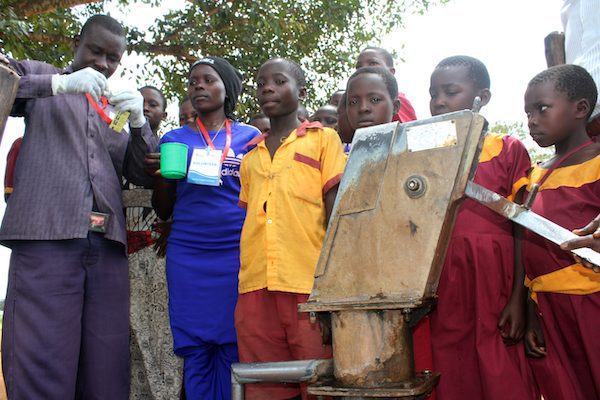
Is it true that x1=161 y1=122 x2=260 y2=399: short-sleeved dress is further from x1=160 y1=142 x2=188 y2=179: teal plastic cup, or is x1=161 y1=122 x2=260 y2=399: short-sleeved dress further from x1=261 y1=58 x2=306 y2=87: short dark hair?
x1=261 y1=58 x2=306 y2=87: short dark hair

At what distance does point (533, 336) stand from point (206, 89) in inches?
73.7

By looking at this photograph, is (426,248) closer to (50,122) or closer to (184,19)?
(50,122)

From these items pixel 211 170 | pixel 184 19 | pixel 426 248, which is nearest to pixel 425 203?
pixel 426 248

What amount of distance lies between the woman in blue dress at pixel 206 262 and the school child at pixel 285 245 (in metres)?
Result: 0.27

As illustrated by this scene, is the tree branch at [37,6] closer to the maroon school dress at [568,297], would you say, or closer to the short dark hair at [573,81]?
the short dark hair at [573,81]

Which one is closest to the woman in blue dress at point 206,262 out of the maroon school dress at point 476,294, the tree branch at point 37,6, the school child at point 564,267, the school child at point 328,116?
the maroon school dress at point 476,294

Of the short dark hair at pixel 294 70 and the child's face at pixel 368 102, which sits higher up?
the short dark hair at pixel 294 70

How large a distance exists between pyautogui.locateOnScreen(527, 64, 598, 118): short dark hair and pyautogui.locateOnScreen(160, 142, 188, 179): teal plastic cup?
153 cm

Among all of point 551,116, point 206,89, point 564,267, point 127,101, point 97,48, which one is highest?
point 97,48

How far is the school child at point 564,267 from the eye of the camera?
1900 mm

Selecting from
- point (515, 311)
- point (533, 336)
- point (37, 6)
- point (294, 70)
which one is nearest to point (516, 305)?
point (515, 311)

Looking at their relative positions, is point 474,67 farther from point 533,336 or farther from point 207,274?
→ point 207,274

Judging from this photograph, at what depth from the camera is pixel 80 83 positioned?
2.16m

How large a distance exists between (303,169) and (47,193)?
1.08 meters
